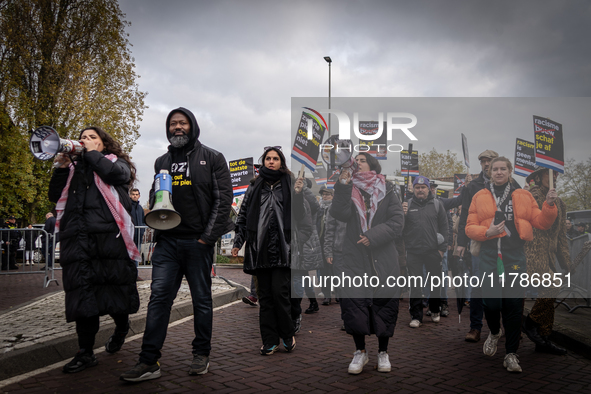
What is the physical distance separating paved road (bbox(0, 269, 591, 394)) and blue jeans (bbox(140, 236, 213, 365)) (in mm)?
362

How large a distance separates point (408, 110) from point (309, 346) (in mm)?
2546

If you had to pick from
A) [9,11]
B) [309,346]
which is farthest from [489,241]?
[9,11]

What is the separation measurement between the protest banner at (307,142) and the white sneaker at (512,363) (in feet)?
7.93

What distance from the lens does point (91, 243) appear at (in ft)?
13.2

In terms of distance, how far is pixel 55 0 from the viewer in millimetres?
21000

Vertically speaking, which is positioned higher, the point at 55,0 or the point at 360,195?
Result: the point at 55,0

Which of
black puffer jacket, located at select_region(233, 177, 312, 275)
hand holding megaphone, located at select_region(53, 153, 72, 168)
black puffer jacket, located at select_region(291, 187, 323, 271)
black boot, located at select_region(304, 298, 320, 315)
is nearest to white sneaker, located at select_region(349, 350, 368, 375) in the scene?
black puffer jacket, located at select_region(233, 177, 312, 275)

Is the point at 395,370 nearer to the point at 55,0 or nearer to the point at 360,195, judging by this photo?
the point at 360,195

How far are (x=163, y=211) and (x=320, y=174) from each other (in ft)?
5.25

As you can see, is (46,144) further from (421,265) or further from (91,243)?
(421,265)

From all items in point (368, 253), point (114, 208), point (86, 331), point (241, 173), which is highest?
point (241, 173)

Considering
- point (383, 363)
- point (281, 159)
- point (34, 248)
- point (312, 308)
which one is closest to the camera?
point (383, 363)

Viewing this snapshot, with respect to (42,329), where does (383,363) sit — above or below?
below

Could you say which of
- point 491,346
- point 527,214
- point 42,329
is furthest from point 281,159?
point 42,329
